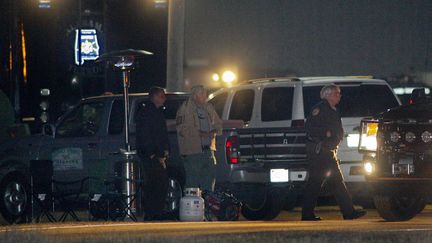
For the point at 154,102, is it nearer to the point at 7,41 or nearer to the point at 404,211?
the point at 404,211

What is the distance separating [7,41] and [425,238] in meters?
12.1

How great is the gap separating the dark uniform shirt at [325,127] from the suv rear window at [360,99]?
2329 mm

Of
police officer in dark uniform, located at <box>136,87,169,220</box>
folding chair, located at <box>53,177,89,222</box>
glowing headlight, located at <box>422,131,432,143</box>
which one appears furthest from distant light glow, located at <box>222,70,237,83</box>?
glowing headlight, located at <box>422,131,432,143</box>

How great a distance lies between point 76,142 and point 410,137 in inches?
233

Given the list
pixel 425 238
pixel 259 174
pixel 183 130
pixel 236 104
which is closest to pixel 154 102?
pixel 183 130

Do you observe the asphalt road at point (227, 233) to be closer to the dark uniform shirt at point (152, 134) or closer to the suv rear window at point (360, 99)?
the dark uniform shirt at point (152, 134)

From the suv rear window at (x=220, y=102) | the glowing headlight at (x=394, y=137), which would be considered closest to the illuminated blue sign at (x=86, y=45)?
the suv rear window at (x=220, y=102)

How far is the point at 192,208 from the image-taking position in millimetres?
16391

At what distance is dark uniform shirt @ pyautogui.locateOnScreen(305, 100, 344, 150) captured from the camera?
16297 mm

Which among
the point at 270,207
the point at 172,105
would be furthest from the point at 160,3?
the point at 270,207

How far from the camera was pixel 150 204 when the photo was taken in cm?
1702

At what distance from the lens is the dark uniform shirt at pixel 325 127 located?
16.3 metres

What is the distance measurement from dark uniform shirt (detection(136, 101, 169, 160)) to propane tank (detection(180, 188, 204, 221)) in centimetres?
81

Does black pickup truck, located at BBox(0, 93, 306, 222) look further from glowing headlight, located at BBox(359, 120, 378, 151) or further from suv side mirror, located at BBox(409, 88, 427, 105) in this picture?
suv side mirror, located at BBox(409, 88, 427, 105)
